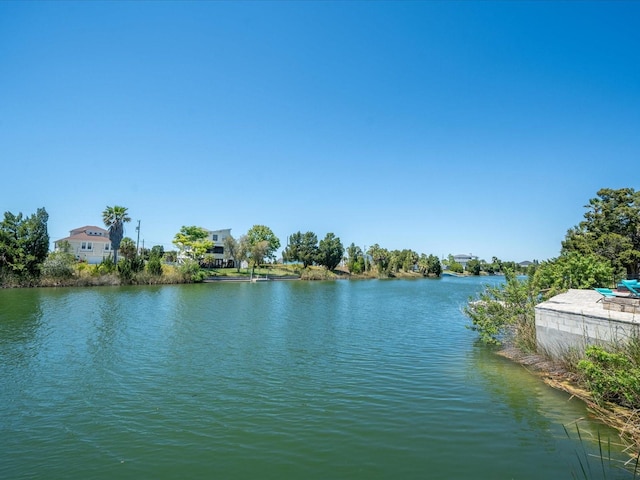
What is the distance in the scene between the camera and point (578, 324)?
11.4 metres

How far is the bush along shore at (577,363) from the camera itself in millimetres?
7973

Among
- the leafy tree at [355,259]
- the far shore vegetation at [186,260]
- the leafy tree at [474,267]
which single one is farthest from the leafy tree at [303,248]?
the leafy tree at [474,267]

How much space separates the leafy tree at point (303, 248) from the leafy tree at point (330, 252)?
163cm

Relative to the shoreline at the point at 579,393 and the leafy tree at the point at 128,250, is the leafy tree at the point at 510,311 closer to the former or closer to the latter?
the shoreline at the point at 579,393

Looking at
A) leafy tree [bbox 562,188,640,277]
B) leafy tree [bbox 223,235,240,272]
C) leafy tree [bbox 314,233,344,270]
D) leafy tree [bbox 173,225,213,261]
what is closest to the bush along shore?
leafy tree [bbox 562,188,640,277]

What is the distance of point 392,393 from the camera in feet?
36.8

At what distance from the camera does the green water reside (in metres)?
7.15

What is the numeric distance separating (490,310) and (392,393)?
8.88 meters

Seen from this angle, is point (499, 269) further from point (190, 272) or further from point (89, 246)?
point (89, 246)

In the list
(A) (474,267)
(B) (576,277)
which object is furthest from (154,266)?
(A) (474,267)

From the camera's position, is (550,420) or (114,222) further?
(114,222)

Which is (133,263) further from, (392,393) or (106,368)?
(392,393)

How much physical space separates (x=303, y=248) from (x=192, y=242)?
30254 mm

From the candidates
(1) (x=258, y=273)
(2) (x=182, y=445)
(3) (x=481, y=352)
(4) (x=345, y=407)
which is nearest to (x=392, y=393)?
(4) (x=345, y=407)
